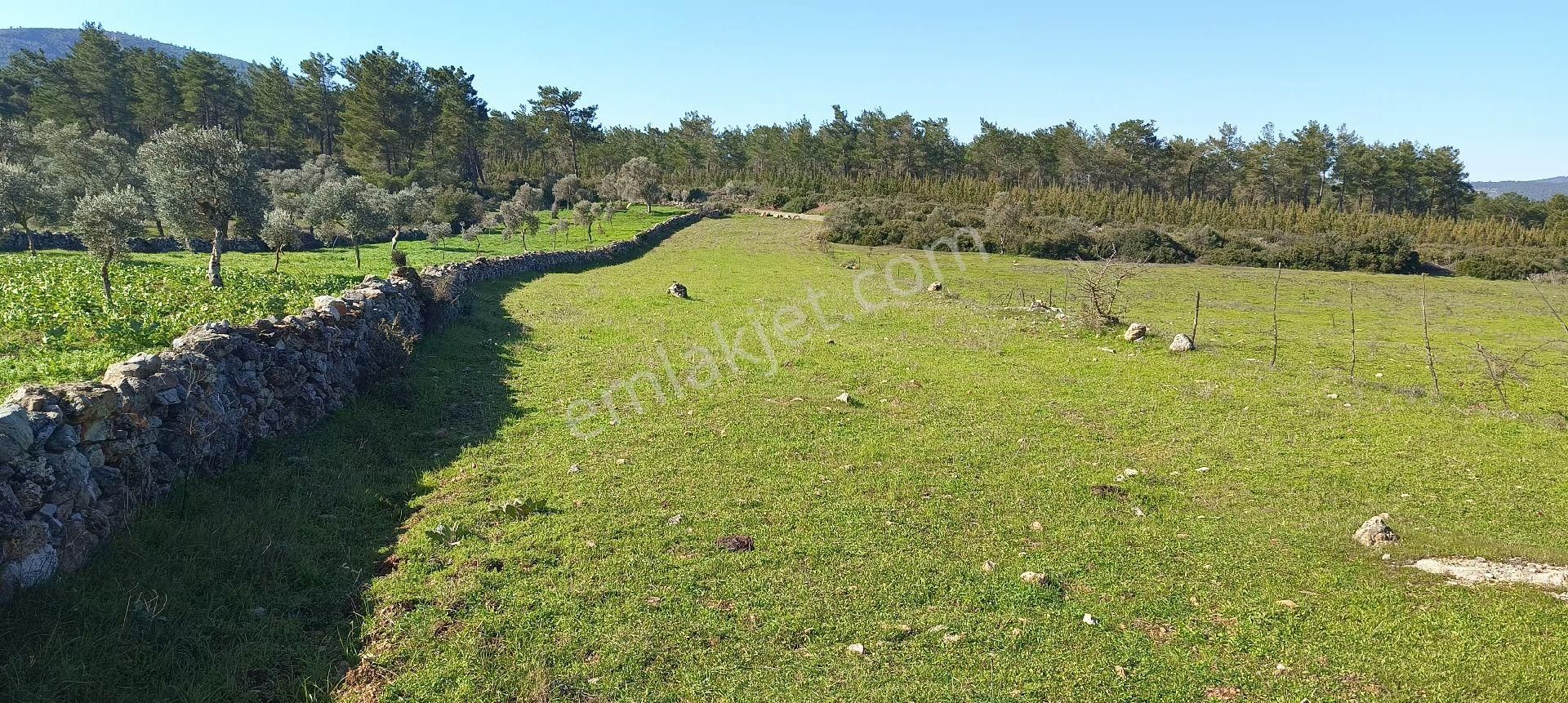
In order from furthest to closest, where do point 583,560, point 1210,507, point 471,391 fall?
1. point 471,391
2. point 1210,507
3. point 583,560

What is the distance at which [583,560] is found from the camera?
7.49 metres

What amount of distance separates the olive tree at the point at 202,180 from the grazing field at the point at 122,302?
179 cm

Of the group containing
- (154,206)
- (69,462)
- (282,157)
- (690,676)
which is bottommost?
(690,676)

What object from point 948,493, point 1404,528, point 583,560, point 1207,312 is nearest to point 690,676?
point 583,560

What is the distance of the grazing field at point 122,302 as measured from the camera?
36.6 feet

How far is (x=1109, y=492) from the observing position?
9.49 metres

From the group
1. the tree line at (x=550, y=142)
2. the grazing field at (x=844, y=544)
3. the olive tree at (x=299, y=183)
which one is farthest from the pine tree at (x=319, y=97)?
the grazing field at (x=844, y=544)

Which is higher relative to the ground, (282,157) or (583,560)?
(282,157)

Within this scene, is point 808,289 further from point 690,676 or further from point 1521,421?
point 690,676

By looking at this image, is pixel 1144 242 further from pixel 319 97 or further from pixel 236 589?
pixel 319 97

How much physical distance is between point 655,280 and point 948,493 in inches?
960

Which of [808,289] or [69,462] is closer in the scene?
[69,462]

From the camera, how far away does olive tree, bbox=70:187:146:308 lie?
1922 cm

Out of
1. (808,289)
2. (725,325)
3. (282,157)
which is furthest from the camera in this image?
(282,157)
